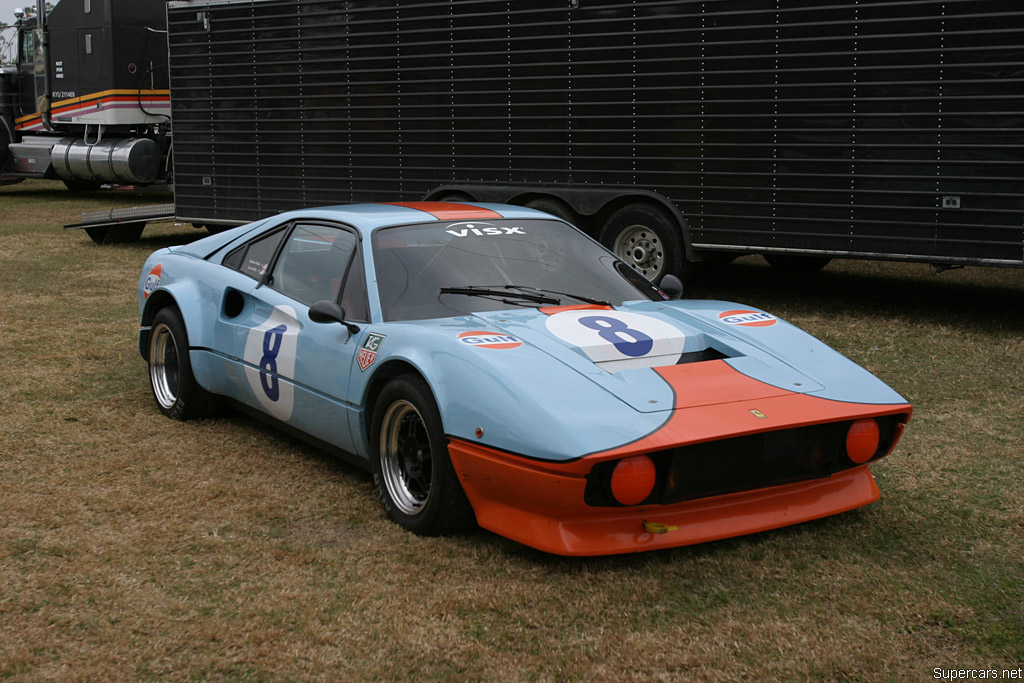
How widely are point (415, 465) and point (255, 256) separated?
1755mm

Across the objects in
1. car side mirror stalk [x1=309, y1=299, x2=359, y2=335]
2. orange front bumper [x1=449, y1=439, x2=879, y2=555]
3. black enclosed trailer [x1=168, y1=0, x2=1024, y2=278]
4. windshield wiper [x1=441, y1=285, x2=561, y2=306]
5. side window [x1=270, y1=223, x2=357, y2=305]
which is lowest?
orange front bumper [x1=449, y1=439, x2=879, y2=555]

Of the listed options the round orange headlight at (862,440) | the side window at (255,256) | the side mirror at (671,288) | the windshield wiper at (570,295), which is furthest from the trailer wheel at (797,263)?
the round orange headlight at (862,440)

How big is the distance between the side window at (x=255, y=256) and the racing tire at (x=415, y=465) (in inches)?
54.5

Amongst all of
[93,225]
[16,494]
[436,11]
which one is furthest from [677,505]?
[93,225]

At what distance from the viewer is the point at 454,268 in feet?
14.1

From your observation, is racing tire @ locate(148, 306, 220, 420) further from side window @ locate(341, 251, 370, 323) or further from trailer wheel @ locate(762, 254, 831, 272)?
trailer wheel @ locate(762, 254, 831, 272)

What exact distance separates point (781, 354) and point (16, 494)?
314 cm

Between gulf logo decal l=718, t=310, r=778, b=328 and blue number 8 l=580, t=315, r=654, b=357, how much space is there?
1.72 feet

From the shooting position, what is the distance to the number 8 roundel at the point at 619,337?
367cm

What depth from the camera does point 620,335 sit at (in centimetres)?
382

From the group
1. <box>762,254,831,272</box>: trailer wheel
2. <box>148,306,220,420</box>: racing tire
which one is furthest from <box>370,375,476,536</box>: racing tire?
<box>762,254,831,272</box>: trailer wheel

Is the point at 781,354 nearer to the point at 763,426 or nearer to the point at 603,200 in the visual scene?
the point at 763,426

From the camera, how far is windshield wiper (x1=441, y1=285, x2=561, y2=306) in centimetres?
420

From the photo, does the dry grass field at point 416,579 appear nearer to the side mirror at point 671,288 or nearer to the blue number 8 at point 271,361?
the blue number 8 at point 271,361
